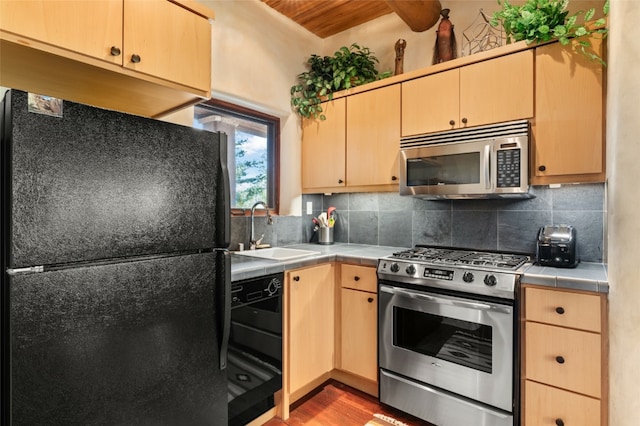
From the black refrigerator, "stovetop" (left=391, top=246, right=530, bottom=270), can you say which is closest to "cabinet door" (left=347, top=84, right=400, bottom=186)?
"stovetop" (left=391, top=246, right=530, bottom=270)

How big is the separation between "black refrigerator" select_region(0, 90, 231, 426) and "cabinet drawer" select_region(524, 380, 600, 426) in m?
1.50

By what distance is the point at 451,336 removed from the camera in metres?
1.93

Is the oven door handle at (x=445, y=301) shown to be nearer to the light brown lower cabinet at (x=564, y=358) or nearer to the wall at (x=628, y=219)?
the light brown lower cabinet at (x=564, y=358)

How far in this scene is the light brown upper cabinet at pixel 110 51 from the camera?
3.87ft

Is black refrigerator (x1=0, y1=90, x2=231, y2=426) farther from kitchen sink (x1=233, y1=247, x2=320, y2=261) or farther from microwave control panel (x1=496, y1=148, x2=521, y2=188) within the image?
microwave control panel (x1=496, y1=148, x2=521, y2=188)

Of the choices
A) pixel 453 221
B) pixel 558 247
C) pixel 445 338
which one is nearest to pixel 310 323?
pixel 445 338

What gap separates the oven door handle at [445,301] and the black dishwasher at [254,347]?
27.5 inches

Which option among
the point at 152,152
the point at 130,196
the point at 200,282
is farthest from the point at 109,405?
the point at 152,152

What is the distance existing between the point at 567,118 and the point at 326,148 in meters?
1.68

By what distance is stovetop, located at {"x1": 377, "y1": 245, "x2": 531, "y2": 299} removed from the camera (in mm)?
1760

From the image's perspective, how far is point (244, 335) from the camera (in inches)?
69.5

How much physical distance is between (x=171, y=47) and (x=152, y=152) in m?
0.60

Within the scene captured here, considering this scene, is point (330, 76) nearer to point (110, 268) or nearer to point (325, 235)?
point (325, 235)

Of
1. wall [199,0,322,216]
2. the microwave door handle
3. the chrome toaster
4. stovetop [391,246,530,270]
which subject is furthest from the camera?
wall [199,0,322,216]
